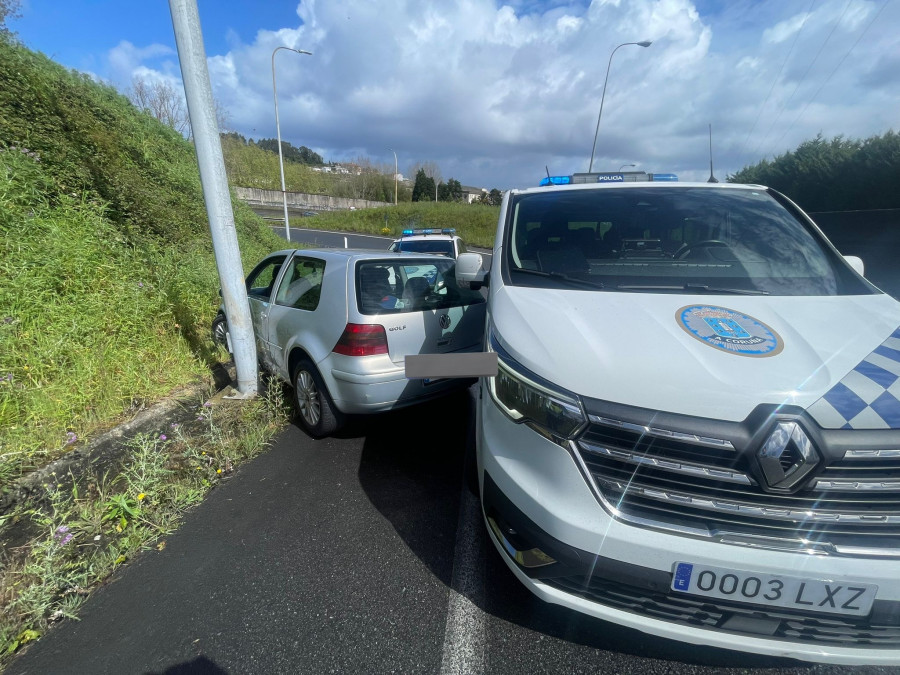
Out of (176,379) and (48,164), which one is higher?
(48,164)

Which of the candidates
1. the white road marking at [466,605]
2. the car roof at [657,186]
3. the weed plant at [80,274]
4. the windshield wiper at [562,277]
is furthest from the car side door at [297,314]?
the car roof at [657,186]

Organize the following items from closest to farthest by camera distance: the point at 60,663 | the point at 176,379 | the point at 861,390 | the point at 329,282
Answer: the point at 861,390
the point at 60,663
the point at 329,282
the point at 176,379

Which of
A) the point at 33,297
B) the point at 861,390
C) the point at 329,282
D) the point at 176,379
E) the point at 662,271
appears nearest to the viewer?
the point at 861,390

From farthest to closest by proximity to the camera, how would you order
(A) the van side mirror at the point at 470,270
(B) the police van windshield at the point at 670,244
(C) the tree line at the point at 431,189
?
(C) the tree line at the point at 431,189 → (A) the van side mirror at the point at 470,270 → (B) the police van windshield at the point at 670,244

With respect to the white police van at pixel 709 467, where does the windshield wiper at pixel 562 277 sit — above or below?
above

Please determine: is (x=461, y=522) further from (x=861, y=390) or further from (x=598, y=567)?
(x=861, y=390)

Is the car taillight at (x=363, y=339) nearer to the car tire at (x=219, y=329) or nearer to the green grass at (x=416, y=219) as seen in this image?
the car tire at (x=219, y=329)

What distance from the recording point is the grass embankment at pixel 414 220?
4016 centimetres

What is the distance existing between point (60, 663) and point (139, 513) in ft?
3.08

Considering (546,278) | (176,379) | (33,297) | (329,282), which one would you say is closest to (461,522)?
(546,278)

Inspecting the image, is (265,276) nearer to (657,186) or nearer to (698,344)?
(657,186)

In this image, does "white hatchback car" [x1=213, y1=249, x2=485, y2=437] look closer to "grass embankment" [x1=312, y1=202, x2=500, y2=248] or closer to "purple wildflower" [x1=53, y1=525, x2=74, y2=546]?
"purple wildflower" [x1=53, y1=525, x2=74, y2=546]

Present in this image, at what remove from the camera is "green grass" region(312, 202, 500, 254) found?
40156 mm

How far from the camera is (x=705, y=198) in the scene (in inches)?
110
